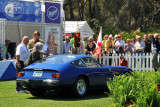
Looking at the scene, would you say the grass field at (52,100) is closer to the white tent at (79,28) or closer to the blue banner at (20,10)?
the blue banner at (20,10)

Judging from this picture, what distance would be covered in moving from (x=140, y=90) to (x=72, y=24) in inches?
1069

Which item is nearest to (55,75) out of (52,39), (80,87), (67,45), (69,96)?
(80,87)

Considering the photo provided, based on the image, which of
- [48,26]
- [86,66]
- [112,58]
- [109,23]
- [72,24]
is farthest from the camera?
[109,23]

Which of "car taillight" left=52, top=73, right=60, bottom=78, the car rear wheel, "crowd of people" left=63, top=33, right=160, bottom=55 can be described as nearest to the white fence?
"crowd of people" left=63, top=33, right=160, bottom=55

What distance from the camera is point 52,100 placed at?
395 inches

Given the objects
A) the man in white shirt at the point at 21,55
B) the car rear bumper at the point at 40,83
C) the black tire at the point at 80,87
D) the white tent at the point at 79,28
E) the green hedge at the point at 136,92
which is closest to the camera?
the green hedge at the point at 136,92

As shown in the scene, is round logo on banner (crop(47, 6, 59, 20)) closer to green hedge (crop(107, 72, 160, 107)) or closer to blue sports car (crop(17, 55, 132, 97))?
blue sports car (crop(17, 55, 132, 97))

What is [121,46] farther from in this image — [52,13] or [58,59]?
[58,59]

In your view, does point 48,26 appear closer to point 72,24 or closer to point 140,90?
point 72,24

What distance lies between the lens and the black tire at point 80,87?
10.3 m

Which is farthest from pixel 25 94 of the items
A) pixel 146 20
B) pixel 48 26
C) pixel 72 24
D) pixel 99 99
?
pixel 146 20

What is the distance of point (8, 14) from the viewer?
65.1ft

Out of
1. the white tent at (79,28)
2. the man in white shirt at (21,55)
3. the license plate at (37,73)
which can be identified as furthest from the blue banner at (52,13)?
the license plate at (37,73)

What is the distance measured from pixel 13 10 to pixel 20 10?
0.48m
